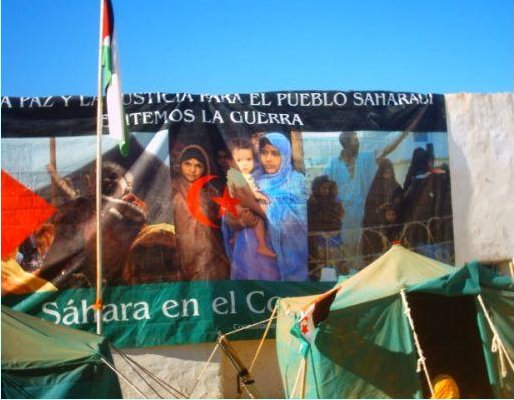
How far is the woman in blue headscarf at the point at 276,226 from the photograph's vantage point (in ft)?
35.8

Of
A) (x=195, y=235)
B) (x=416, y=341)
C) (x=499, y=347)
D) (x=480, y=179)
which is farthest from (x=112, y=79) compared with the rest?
(x=480, y=179)

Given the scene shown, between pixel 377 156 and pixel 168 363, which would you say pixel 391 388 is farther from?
pixel 377 156

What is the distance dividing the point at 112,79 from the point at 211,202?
8.18ft

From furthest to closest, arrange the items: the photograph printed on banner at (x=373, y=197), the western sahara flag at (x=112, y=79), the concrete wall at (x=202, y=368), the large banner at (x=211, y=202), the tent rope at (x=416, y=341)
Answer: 1. the photograph printed on banner at (x=373, y=197)
2. the large banner at (x=211, y=202)
3. the concrete wall at (x=202, y=368)
4. the western sahara flag at (x=112, y=79)
5. the tent rope at (x=416, y=341)

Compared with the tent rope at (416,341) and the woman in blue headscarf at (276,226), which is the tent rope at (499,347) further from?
the woman in blue headscarf at (276,226)

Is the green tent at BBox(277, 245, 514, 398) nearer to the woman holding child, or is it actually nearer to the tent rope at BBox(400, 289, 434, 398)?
the tent rope at BBox(400, 289, 434, 398)

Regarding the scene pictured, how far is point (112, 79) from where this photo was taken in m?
9.23

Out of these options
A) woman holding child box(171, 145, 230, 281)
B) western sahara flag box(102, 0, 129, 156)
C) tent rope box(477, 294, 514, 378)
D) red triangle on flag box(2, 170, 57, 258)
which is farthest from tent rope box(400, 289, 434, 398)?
red triangle on flag box(2, 170, 57, 258)

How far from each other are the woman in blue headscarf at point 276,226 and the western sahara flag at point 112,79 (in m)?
2.38

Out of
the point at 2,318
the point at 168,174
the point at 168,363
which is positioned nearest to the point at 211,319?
the point at 168,363

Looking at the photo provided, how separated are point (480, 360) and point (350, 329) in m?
2.04

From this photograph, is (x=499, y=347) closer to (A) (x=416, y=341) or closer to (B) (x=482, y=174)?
(A) (x=416, y=341)

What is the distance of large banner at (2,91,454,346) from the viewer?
10500 millimetres

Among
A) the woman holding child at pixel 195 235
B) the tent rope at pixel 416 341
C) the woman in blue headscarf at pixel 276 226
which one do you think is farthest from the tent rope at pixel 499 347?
the woman holding child at pixel 195 235
